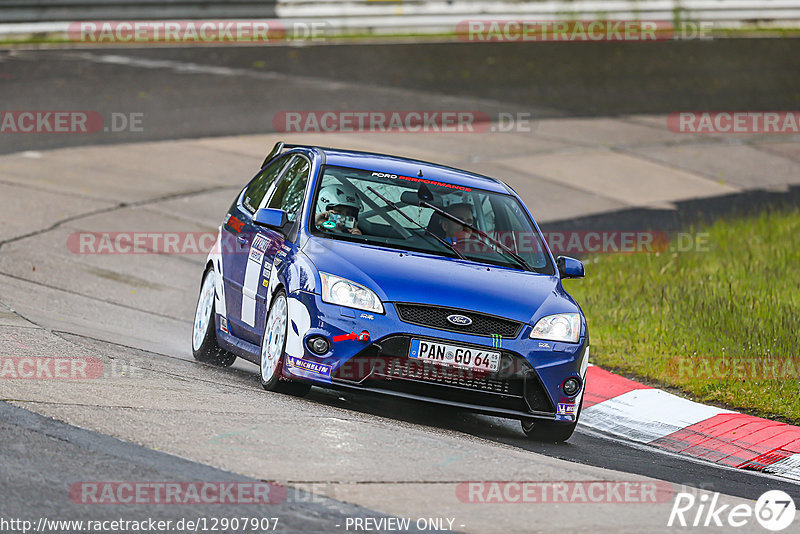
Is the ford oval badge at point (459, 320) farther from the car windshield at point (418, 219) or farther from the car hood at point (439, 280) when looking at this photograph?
the car windshield at point (418, 219)

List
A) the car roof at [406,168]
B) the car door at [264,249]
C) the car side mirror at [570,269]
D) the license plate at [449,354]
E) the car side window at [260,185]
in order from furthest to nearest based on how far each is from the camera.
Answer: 1. the car side window at [260,185]
2. the car roof at [406,168]
3. the car side mirror at [570,269]
4. the car door at [264,249]
5. the license plate at [449,354]

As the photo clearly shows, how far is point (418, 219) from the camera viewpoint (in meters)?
8.42

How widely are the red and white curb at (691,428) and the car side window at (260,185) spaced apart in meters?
2.75

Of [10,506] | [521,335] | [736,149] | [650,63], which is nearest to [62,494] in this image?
[10,506]

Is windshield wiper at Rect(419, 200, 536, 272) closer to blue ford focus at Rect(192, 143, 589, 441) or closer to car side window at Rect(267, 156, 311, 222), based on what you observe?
blue ford focus at Rect(192, 143, 589, 441)

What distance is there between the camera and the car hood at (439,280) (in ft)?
24.5

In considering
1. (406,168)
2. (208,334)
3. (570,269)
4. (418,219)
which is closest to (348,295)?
(418,219)

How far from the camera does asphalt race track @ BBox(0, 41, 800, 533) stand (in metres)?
5.75

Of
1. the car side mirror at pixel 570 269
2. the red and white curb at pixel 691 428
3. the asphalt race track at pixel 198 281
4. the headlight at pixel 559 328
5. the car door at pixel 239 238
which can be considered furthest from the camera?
the car door at pixel 239 238

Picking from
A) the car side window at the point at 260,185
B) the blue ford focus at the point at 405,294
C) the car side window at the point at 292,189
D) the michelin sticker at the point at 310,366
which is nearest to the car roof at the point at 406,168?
the blue ford focus at the point at 405,294

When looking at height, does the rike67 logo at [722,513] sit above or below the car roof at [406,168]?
below

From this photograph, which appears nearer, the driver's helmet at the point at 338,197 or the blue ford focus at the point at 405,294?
the blue ford focus at the point at 405,294

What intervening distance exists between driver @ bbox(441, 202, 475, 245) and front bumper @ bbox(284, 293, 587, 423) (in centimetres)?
106

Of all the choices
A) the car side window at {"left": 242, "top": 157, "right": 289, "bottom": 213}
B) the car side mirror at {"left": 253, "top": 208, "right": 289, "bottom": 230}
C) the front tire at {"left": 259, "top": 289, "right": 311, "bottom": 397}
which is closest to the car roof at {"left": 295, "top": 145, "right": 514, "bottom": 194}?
the car side window at {"left": 242, "top": 157, "right": 289, "bottom": 213}
